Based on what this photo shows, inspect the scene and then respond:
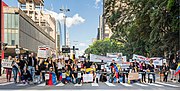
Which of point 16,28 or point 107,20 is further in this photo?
point 16,28

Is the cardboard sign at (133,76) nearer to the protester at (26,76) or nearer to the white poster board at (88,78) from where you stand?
the white poster board at (88,78)

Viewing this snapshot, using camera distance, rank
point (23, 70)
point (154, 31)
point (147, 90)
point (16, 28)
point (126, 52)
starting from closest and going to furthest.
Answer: point (147, 90) → point (23, 70) → point (154, 31) → point (16, 28) → point (126, 52)

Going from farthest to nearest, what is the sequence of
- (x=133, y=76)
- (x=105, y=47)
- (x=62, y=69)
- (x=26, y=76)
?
(x=105, y=47)
(x=133, y=76)
(x=62, y=69)
(x=26, y=76)

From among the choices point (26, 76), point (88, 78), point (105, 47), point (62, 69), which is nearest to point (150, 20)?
point (88, 78)

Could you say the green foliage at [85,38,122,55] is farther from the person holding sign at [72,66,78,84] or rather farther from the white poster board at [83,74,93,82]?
the person holding sign at [72,66,78,84]

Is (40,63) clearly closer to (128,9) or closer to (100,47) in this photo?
(128,9)

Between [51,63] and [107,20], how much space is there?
78.6ft

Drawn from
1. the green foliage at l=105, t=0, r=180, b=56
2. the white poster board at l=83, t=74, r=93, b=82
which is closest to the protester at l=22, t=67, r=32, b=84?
the white poster board at l=83, t=74, r=93, b=82

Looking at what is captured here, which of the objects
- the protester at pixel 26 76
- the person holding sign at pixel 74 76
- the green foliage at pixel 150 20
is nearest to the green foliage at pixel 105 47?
the green foliage at pixel 150 20

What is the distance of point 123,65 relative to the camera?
2473cm

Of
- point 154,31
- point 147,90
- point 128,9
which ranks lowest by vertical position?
point 147,90

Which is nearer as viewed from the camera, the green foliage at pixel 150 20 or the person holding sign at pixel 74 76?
the person holding sign at pixel 74 76

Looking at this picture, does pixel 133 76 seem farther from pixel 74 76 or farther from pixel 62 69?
pixel 62 69

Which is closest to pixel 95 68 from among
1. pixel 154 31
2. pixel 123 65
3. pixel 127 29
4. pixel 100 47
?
pixel 123 65
